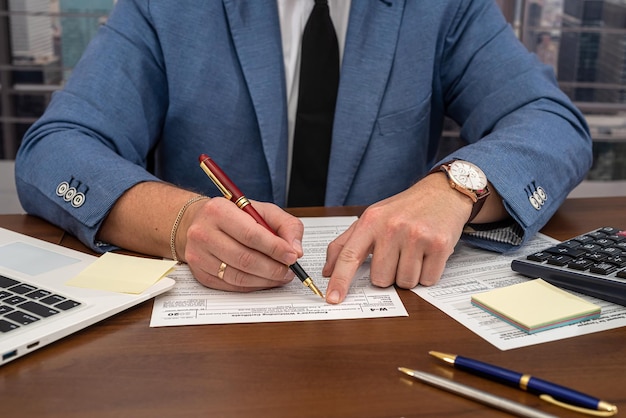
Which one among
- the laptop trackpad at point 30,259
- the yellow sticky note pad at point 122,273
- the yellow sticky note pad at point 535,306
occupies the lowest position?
the laptop trackpad at point 30,259

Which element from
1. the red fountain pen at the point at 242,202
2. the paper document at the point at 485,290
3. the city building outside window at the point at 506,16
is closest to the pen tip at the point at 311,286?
the red fountain pen at the point at 242,202

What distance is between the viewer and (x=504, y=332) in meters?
0.74

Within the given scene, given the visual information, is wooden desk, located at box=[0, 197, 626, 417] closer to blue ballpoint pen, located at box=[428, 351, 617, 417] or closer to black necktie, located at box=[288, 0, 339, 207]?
blue ballpoint pen, located at box=[428, 351, 617, 417]

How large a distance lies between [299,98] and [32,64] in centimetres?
172

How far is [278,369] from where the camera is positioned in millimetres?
660

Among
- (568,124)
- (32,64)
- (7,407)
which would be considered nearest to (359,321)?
(7,407)

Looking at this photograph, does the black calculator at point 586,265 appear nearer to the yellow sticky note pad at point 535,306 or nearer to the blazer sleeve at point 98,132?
the yellow sticky note pad at point 535,306

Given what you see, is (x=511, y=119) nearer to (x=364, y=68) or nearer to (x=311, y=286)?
(x=364, y=68)

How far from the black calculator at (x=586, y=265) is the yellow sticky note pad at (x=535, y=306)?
0.08 ft

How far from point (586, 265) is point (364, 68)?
69 centimetres

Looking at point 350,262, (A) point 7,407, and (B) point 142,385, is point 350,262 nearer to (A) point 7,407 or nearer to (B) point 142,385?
(B) point 142,385

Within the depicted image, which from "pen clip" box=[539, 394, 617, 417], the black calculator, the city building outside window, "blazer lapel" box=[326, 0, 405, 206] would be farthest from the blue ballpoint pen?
the city building outside window

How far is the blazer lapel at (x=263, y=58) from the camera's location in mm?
1362

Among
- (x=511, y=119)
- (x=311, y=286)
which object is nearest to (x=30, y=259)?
(x=311, y=286)
